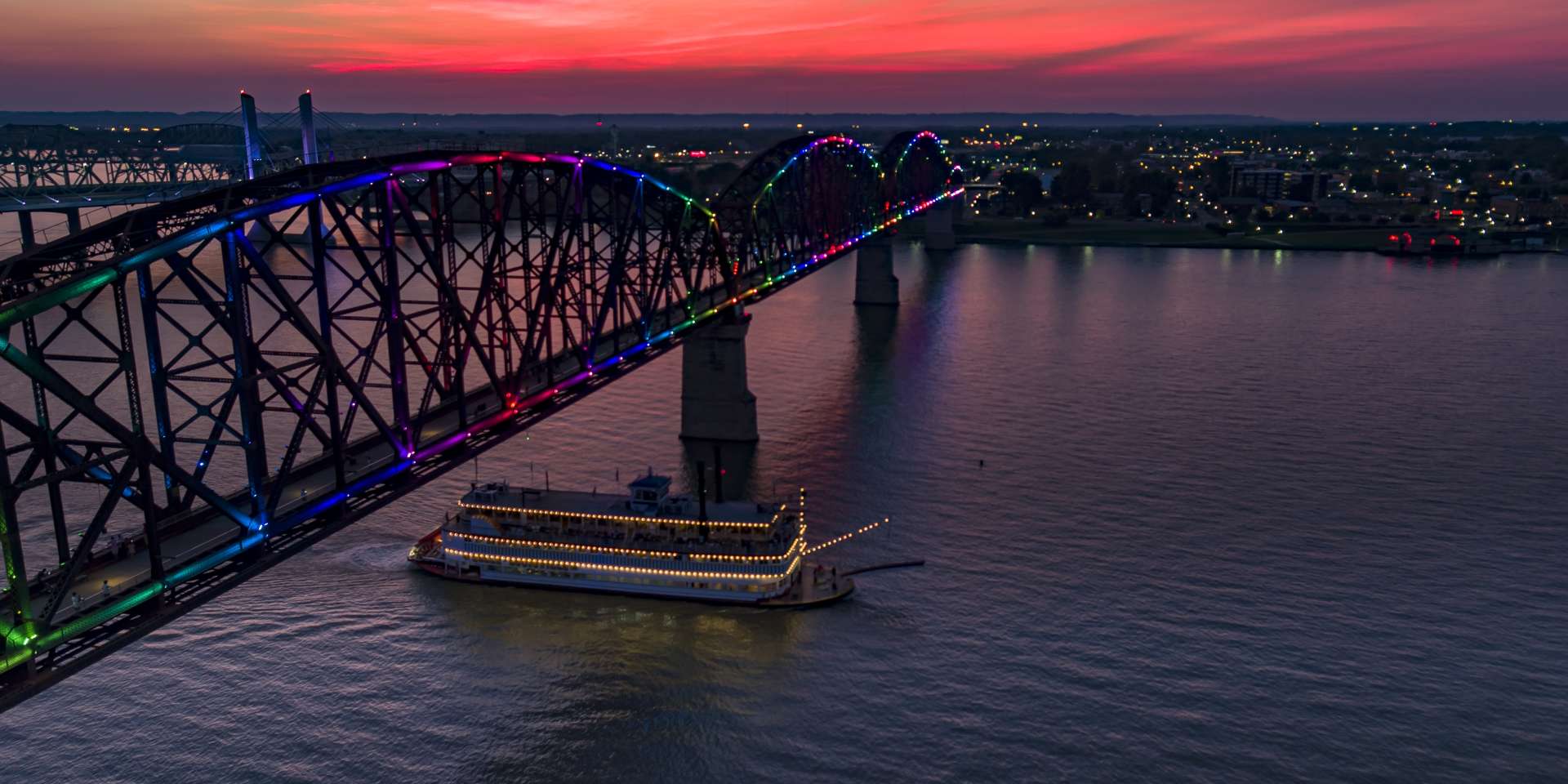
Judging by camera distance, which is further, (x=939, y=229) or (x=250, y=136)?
(x=939, y=229)

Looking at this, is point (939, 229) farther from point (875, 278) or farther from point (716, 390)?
point (716, 390)

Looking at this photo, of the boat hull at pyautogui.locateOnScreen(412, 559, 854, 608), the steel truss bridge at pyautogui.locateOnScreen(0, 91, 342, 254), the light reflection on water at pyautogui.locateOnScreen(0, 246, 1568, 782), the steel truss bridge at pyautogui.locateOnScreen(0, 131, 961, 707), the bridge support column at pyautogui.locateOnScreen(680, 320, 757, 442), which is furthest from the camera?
the steel truss bridge at pyautogui.locateOnScreen(0, 91, 342, 254)

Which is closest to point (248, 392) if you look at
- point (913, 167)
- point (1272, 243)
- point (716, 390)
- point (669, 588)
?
point (669, 588)

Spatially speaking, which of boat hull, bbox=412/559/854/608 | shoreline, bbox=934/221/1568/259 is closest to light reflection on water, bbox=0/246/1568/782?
boat hull, bbox=412/559/854/608

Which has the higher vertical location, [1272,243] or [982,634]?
[1272,243]

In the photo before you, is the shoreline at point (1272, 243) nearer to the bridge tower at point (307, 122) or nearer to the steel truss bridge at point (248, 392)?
the bridge tower at point (307, 122)

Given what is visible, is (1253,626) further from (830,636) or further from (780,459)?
(780,459)

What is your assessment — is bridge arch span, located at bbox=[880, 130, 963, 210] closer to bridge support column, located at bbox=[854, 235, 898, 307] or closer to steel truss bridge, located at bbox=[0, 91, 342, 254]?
bridge support column, located at bbox=[854, 235, 898, 307]
